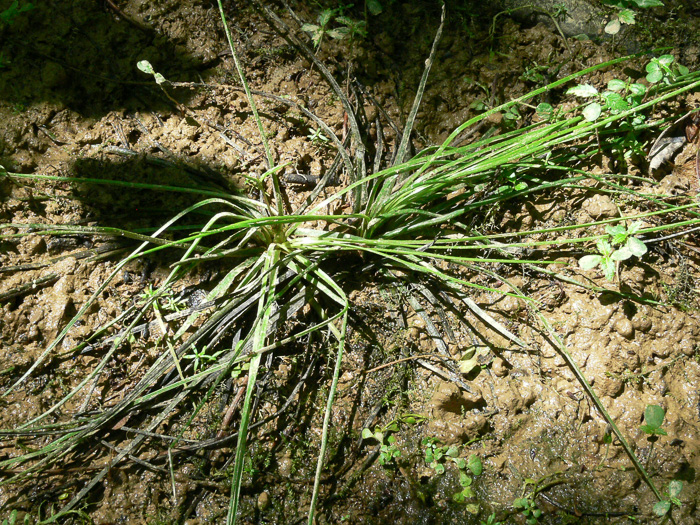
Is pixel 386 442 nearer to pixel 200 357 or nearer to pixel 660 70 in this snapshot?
pixel 200 357

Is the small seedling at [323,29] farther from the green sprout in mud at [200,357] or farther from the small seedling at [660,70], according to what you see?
the green sprout in mud at [200,357]

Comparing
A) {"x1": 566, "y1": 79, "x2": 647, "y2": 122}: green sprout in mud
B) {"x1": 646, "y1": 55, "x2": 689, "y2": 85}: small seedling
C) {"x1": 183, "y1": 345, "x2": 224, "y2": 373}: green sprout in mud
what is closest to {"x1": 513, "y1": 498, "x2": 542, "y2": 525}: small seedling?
{"x1": 183, "y1": 345, "x2": 224, "y2": 373}: green sprout in mud

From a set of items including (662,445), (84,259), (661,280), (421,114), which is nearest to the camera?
(662,445)

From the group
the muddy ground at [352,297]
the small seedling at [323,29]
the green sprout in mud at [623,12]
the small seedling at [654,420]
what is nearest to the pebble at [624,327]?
the muddy ground at [352,297]

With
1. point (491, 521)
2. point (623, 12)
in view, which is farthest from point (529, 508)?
point (623, 12)

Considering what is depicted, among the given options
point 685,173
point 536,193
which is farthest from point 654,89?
point 536,193

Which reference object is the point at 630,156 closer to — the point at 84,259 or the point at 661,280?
the point at 661,280
